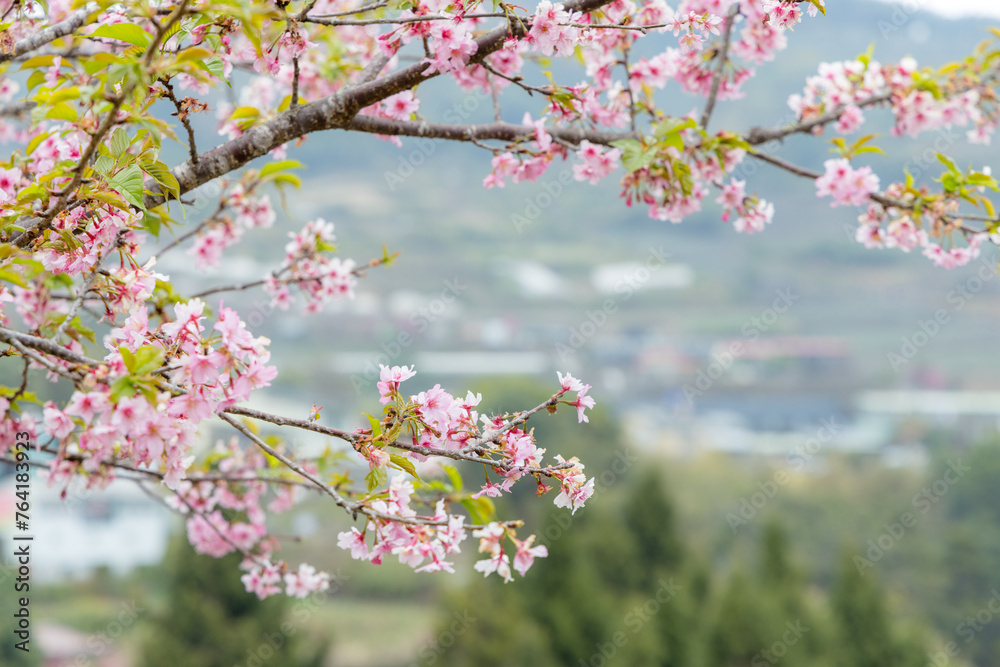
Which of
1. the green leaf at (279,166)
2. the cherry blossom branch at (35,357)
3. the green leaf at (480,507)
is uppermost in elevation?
the cherry blossom branch at (35,357)

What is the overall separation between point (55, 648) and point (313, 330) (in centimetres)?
5305

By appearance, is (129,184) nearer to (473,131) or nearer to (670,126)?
(473,131)

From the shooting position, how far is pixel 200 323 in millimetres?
1379

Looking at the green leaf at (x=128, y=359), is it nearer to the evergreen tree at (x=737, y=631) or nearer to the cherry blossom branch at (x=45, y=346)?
the cherry blossom branch at (x=45, y=346)

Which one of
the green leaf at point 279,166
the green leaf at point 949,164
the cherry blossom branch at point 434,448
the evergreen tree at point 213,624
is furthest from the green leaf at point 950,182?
the evergreen tree at point 213,624

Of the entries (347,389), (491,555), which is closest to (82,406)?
(491,555)

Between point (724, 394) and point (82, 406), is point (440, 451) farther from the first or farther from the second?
point (724, 394)

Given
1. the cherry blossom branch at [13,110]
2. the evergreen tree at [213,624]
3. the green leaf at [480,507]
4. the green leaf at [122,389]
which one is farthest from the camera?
the evergreen tree at [213,624]

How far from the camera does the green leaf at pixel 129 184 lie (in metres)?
1.47

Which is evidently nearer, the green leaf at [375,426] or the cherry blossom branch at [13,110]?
the green leaf at [375,426]

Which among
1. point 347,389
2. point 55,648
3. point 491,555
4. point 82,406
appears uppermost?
point 82,406

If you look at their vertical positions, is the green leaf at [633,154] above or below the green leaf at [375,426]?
above

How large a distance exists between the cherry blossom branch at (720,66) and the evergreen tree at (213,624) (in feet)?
31.3

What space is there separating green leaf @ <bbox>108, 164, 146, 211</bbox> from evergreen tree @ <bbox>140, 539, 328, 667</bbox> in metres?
9.92
